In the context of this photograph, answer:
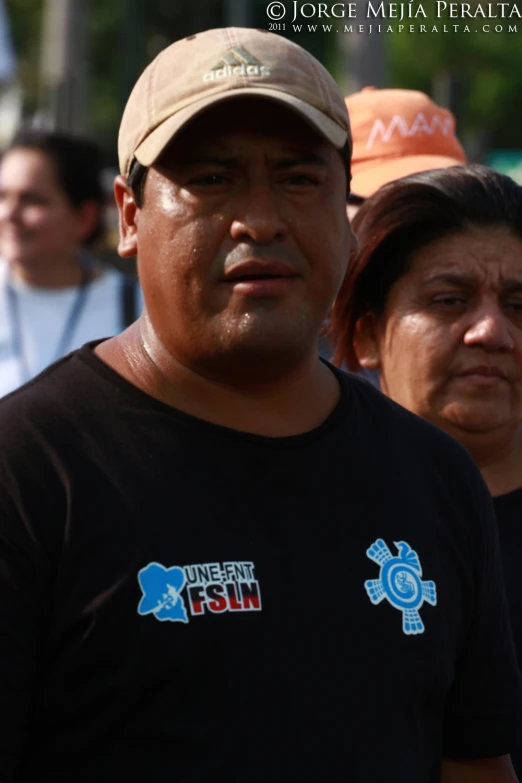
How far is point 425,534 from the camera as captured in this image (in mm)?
2270

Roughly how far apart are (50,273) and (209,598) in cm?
376

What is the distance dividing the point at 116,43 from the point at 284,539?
44630 millimetres

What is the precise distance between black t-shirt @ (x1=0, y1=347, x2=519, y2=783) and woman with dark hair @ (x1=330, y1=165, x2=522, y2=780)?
2.42 feet

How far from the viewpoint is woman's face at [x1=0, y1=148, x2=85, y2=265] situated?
5.66m

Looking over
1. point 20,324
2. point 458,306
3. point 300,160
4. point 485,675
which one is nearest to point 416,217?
point 458,306

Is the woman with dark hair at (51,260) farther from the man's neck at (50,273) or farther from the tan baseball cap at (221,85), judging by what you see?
the tan baseball cap at (221,85)

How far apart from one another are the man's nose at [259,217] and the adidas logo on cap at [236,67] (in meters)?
0.17

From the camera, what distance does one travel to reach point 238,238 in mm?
2102

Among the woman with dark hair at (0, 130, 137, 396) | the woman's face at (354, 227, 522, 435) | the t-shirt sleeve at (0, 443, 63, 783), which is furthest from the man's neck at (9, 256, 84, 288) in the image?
the t-shirt sleeve at (0, 443, 63, 783)

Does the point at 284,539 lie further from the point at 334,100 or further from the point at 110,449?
the point at 334,100

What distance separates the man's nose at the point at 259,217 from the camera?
2096mm

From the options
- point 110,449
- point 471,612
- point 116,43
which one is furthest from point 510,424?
point 116,43

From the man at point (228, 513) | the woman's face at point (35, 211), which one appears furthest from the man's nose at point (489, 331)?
the woman's face at point (35, 211)

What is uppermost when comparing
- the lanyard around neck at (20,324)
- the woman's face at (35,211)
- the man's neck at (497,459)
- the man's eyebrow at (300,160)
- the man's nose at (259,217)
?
the woman's face at (35,211)
